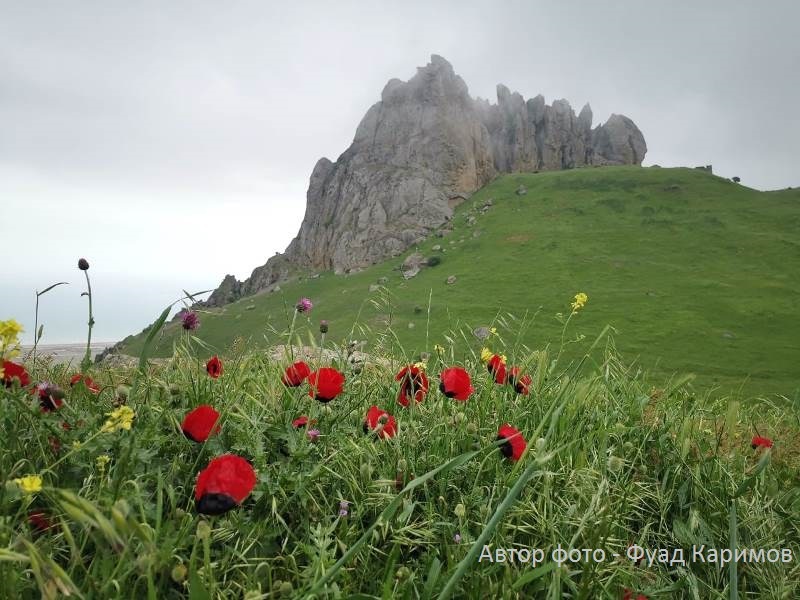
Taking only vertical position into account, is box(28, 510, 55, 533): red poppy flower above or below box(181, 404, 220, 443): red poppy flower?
below

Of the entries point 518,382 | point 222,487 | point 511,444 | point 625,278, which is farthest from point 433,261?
point 222,487

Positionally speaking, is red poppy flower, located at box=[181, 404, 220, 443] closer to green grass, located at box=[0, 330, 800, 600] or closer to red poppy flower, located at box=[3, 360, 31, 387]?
green grass, located at box=[0, 330, 800, 600]

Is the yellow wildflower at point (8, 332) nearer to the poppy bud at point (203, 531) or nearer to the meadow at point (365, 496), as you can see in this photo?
the meadow at point (365, 496)

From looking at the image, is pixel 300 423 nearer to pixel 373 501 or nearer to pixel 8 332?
pixel 373 501

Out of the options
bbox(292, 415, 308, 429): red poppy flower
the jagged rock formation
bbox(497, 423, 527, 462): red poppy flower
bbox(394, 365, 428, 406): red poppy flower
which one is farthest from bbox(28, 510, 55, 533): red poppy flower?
the jagged rock formation

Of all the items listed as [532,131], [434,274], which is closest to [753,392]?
[434,274]

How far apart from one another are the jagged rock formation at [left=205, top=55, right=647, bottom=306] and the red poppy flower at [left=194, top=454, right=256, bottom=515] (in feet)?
281

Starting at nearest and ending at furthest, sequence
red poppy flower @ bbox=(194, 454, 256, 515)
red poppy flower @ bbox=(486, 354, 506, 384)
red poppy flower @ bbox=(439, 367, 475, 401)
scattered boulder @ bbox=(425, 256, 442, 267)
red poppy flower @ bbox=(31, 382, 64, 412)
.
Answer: red poppy flower @ bbox=(194, 454, 256, 515), red poppy flower @ bbox=(31, 382, 64, 412), red poppy flower @ bbox=(439, 367, 475, 401), red poppy flower @ bbox=(486, 354, 506, 384), scattered boulder @ bbox=(425, 256, 442, 267)

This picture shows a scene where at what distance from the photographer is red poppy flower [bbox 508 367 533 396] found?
2.99 m

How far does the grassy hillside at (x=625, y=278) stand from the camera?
38156 millimetres

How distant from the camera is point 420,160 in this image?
103375 mm

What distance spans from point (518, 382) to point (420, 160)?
105 metres

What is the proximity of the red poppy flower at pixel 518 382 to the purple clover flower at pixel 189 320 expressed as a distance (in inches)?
78.8

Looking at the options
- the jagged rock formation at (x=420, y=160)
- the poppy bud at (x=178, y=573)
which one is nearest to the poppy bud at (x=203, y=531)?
the poppy bud at (x=178, y=573)
